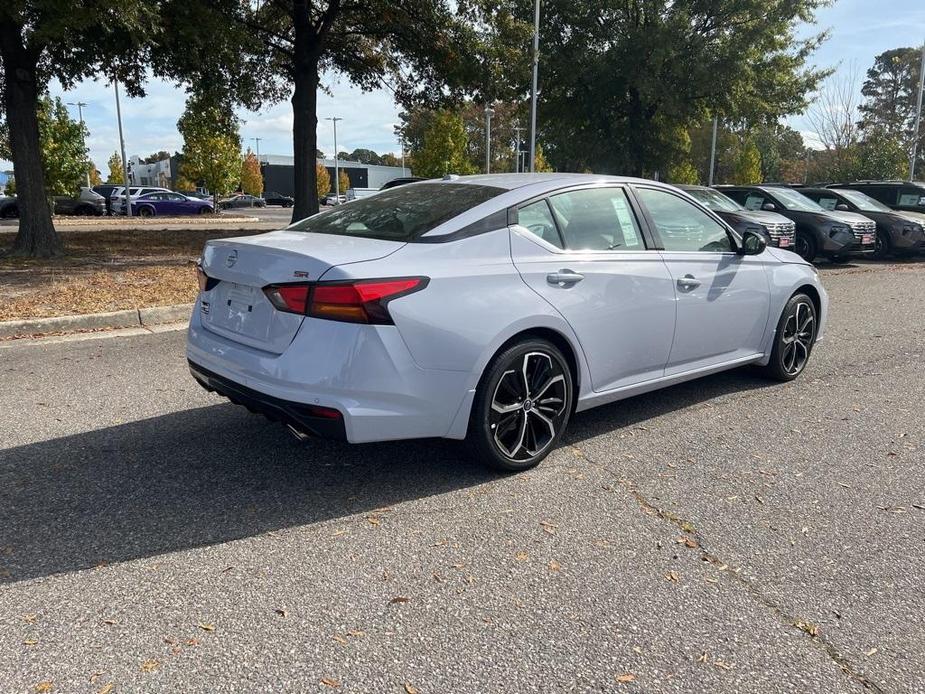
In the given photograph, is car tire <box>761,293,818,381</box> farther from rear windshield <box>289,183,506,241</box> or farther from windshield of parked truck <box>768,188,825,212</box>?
windshield of parked truck <box>768,188,825,212</box>

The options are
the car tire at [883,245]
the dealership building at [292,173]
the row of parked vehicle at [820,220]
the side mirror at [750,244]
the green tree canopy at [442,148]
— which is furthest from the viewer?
the dealership building at [292,173]

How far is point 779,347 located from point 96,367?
5455 millimetres

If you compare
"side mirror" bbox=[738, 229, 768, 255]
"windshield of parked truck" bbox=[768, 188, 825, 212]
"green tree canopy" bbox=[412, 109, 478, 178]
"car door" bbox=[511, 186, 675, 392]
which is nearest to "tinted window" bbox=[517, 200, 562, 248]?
"car door" bbox=[511, 186, 675, 392]

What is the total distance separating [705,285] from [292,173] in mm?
91409

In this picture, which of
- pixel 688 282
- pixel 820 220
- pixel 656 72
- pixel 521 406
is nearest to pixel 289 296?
pixel 521 406

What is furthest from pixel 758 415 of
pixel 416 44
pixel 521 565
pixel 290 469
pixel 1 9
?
pixel 416 44

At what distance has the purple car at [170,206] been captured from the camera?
37906mm

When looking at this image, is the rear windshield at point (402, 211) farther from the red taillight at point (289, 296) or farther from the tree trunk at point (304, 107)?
the tree trunk at point (304, 107)

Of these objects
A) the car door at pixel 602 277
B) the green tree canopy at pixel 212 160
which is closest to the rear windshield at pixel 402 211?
the car door at pixel 602 277

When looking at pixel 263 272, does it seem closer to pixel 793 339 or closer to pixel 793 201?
pixel 793 339

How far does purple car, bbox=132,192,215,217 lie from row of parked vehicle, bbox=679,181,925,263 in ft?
101

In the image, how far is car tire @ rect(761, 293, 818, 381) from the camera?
564 cm

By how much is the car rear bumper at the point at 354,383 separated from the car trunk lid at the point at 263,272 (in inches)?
3.9

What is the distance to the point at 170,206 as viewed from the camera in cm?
3928
